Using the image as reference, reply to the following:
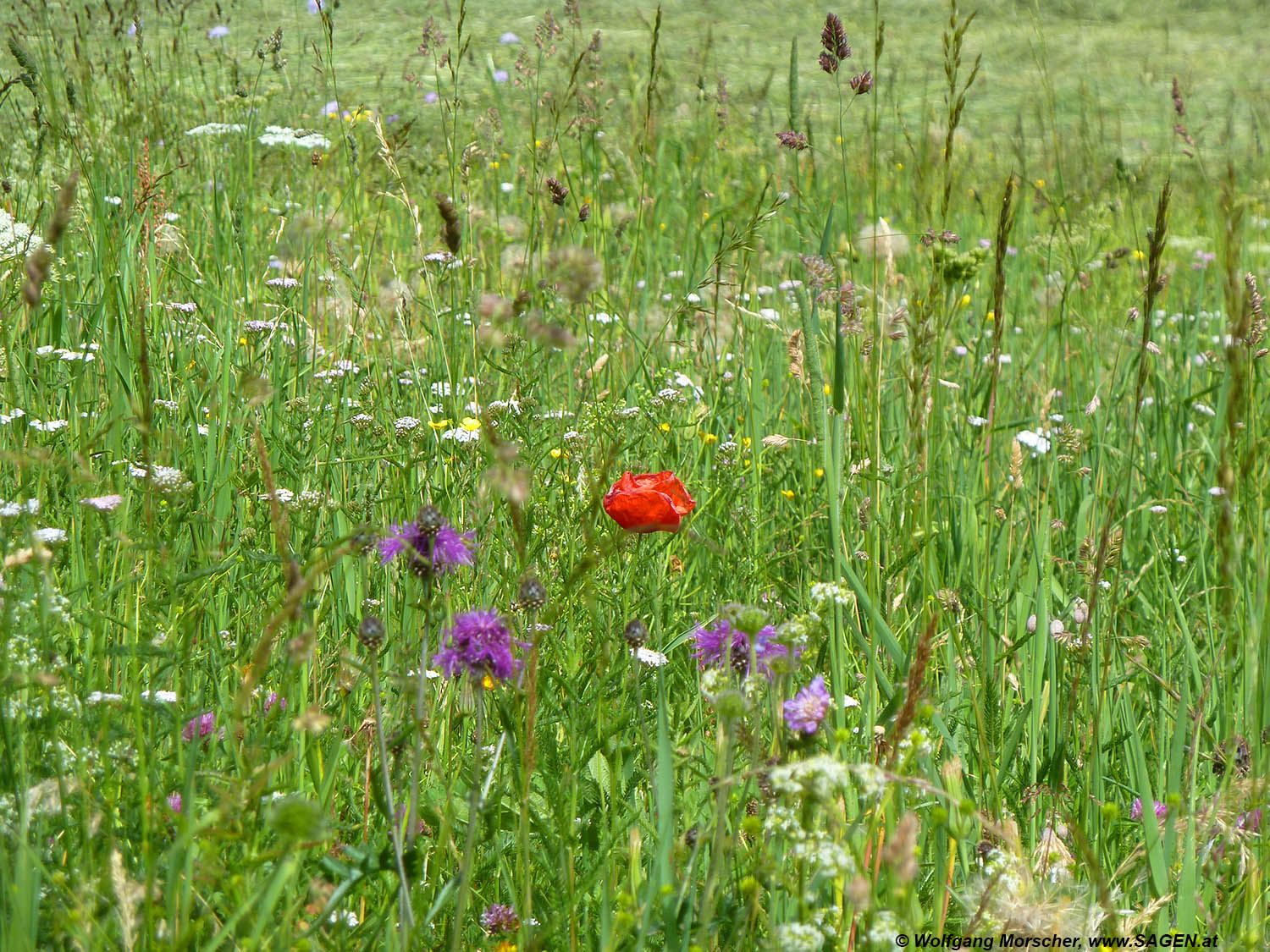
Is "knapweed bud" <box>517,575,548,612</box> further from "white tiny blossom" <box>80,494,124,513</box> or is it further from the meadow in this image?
"white tiny blossom" <box>80,494,124,513</box>

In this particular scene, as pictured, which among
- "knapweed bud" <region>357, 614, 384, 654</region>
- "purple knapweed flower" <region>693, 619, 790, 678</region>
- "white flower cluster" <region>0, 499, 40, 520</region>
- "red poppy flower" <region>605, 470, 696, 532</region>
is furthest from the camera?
"red poppy flower" <region>605, 470, 696, 532</region>

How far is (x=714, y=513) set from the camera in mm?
2150

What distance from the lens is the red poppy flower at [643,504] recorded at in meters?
1.59

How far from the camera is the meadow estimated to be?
3.16 feet

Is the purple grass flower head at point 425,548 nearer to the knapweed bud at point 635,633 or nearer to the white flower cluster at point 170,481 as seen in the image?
the knapweed bud at point 635,633

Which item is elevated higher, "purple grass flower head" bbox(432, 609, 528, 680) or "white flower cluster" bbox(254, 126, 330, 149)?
"white flower cluster" bbox(254, 126, 330, 149)

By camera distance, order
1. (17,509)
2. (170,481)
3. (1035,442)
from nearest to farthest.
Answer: (17,509) < (170,481) < (1035,442)

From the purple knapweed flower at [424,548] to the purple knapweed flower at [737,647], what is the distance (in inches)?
11.0

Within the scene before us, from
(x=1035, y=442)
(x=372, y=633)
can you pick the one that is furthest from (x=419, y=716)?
(x=1035, y=442)

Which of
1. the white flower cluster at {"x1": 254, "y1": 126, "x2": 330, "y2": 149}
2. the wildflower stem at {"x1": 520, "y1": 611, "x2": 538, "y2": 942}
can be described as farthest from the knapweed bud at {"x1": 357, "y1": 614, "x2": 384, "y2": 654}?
the white flower cluster at {"x1": 254, "y1": 126, "x2": 330, "y2": 149}

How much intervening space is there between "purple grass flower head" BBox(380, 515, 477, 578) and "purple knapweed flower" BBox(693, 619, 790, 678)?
11.0 inches

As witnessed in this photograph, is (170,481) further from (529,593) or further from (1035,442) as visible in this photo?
(1035,442)

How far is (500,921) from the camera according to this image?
1136 millimetres

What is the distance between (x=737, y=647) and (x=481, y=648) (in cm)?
28
